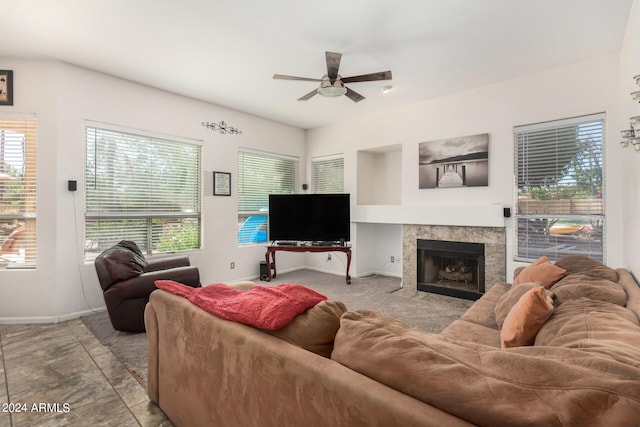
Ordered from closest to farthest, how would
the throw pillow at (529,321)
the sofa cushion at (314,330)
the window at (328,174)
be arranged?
the sofa cushion at (314,330), the throw pillow at (529,321), the window at (328,174)

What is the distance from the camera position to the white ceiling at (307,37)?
2500 millimetres

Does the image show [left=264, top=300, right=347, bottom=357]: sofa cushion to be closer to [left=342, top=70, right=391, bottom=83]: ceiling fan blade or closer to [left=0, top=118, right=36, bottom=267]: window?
[left=342, top=70, right=391, bottom=83]: ceiling fan blade

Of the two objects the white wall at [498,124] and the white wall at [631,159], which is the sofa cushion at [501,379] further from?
the white wall at [498,124]

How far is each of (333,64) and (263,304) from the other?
242 cm

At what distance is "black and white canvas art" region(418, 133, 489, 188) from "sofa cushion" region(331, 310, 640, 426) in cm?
373

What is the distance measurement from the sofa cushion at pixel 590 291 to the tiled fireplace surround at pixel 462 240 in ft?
6.47

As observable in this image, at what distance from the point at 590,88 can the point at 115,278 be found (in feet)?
17.3

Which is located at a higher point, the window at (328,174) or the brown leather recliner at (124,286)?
the window at (328,174)

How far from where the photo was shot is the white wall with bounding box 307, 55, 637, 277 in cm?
325

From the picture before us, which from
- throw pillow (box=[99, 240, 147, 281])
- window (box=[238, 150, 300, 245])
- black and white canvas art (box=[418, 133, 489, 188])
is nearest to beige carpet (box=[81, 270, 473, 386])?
throw pillow (box=[99, 240, 147, 281])

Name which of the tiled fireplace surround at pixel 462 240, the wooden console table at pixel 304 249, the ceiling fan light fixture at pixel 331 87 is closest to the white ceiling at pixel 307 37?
the ceiling fan light fixture at pixel 331 87

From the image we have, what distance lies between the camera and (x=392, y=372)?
877mm

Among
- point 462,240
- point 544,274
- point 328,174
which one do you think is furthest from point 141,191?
point 544,274

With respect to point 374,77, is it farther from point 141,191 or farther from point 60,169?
point 60,169
